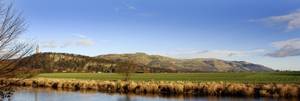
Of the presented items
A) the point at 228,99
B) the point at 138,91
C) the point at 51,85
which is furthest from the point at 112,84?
the point at 228,99

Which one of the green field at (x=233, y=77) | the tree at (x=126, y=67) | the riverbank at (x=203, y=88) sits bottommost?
the riverbank at (x=203, y=88)

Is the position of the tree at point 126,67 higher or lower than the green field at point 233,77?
higher

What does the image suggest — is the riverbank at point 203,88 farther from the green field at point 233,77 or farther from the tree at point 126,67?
the green field at point 233,77

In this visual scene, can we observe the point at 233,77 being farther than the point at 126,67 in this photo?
Yes

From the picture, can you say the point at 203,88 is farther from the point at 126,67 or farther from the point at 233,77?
the point at 233,77

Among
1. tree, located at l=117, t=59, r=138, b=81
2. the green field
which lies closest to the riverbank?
tree, located at l=117, t=59, r=138, b=81

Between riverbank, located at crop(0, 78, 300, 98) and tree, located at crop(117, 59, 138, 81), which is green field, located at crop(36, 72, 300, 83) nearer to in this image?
tree, located at crop(117, 59, 138, 81)

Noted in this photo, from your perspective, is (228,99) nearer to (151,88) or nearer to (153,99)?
(153,99)

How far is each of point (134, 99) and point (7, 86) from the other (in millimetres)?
33476

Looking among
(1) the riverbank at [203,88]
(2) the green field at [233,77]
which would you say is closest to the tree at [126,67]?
(2) the green field at [233,77]

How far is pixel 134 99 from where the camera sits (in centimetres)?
4775

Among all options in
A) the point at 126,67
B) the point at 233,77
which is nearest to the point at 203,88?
the point at 126,67

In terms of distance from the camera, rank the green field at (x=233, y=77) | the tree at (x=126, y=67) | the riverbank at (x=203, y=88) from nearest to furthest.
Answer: the riverbank at (x=203, y=88) → the green field at (x=233, y=77) → the tree at (x=126, y=67)

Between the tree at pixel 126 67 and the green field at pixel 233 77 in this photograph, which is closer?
the green field at pixel 233 77
